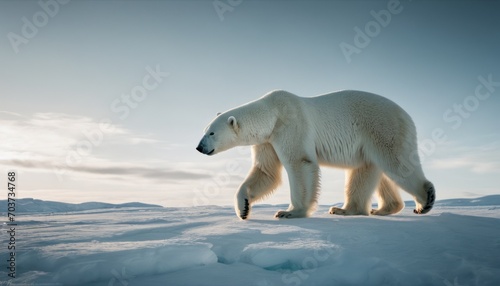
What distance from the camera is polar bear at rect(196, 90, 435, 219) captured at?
512cm

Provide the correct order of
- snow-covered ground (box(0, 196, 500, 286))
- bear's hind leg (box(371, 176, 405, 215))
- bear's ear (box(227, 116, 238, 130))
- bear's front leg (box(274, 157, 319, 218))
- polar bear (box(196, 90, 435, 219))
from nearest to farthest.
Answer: snow-covered ground (box(0, 196, 500, 286)) < bear's front leg (box(274, 157, 319, 218)) < polar bear (box(196, 90, 435, 219)) < bear's ear (box(227, 116, 238, 130)) < bear's hind leg (box(371, 176, 405, 215))

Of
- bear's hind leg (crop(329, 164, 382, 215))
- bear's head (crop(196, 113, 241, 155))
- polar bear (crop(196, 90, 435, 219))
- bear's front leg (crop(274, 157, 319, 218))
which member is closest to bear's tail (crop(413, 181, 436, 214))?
polar bear (crop(196, 90, 435, 219))

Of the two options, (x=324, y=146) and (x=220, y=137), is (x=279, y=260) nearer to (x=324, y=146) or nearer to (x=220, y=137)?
(x=220, y=137)

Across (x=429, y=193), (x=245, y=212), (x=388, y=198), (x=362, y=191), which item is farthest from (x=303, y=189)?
(x=388, y=198)

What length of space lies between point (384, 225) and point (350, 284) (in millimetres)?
1555

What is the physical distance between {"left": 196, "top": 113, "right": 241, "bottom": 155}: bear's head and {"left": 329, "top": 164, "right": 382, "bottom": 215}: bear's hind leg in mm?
2136

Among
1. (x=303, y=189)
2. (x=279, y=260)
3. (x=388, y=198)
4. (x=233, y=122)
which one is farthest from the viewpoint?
(x=388, y=198)

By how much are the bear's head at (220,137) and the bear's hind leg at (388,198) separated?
273 centimetres

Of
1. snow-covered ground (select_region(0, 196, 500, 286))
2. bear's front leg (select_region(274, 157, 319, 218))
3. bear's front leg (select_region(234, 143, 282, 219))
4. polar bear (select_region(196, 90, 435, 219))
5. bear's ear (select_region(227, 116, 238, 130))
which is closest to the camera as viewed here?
snow-covered ground (select_region(0, 196, 500, 286))

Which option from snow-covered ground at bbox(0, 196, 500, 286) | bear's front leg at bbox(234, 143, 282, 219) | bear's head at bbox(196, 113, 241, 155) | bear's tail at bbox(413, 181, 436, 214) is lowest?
snow-covered ground at bbox(0, 196, 500, 286)

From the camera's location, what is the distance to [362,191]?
5727 millimetres

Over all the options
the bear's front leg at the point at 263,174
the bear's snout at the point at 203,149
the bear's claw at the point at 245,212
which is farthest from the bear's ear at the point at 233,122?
the bear's claw at the point at 245,212

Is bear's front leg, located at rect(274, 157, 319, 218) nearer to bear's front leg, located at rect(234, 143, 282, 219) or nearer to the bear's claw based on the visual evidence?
the bear's claw

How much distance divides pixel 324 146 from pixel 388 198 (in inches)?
61.8
